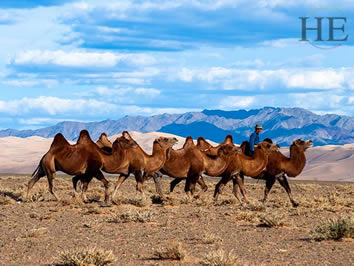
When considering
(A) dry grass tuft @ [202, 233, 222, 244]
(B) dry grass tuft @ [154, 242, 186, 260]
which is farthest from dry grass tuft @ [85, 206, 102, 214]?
(B) dry grass tuft @ [154, 242, 186, 260]

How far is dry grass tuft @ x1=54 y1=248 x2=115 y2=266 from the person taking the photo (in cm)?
988

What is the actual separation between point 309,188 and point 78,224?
20.4 meters

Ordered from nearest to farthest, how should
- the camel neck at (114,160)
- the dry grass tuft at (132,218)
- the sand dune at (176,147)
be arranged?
1. the dry grass tuft at (132,218)
2. the camel neck at (114,160)
3. the sand dune at (176,147)

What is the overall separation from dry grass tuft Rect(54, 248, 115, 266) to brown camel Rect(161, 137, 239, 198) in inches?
389

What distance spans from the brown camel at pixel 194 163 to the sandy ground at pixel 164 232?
1.04 meters

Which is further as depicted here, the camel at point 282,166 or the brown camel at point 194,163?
the camel at point 282,166

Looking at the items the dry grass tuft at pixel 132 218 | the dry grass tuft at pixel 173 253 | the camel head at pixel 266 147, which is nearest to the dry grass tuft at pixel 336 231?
the dry grass tuft at pixel 173 253

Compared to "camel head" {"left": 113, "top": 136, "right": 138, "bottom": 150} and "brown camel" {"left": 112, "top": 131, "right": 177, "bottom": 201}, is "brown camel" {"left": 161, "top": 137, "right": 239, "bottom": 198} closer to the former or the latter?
"brown camel" {"left": 112, "top": 131, "right": 177, "bottom": 201}

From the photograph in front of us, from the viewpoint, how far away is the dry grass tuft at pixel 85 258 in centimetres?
988

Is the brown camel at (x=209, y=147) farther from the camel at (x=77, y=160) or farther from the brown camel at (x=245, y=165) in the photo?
the camel at (x=77, y=160)

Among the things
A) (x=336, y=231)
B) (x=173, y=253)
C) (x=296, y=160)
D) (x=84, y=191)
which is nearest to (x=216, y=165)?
(x=296, y=160)

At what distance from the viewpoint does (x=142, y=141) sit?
121875mm

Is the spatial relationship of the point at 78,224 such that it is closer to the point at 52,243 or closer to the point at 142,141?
the point at 52,243

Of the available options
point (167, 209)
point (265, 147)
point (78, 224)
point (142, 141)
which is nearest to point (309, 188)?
point (265, 147)
